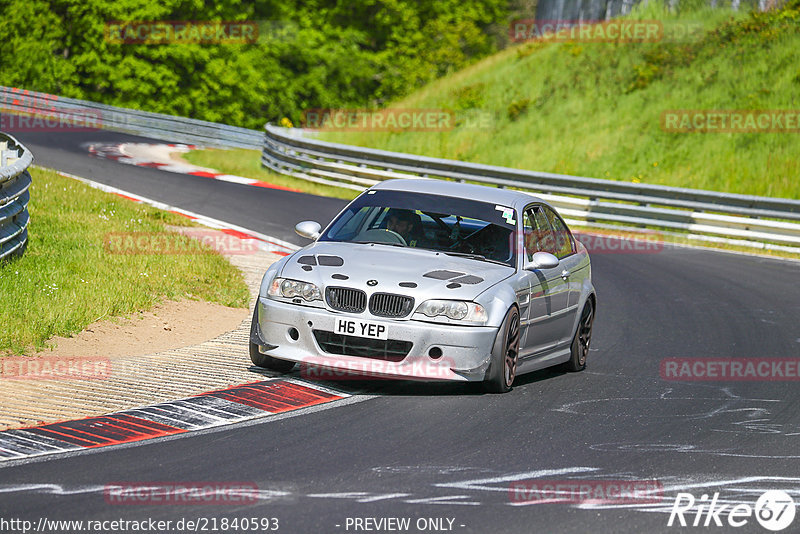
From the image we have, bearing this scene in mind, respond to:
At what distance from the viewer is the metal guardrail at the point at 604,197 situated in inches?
877

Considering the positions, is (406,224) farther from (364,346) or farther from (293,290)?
(364,346)

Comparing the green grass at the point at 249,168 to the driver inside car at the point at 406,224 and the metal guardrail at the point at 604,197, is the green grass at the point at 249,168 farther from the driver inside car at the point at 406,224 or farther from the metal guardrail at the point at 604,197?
the driver inside car at the point at 406,224

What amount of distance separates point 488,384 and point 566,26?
34.3 metres

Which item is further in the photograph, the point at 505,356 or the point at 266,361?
the point at 266,361

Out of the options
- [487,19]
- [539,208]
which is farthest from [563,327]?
[487,19]

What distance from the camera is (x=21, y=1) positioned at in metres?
54.3

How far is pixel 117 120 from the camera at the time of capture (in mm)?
41500

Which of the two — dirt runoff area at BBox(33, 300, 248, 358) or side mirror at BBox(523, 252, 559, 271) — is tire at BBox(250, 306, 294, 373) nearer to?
dirt runoff area at BBox(33, 300, 248, 358)

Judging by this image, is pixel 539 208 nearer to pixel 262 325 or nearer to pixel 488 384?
pixel 488 384

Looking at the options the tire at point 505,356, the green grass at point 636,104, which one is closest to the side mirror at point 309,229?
the tire at point 505,356

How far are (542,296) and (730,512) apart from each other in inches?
144

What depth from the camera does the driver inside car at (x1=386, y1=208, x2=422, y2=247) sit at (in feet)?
32.1

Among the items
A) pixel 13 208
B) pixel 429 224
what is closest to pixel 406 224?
pixel 429 224

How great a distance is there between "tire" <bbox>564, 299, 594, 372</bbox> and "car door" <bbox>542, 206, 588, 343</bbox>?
13cm
